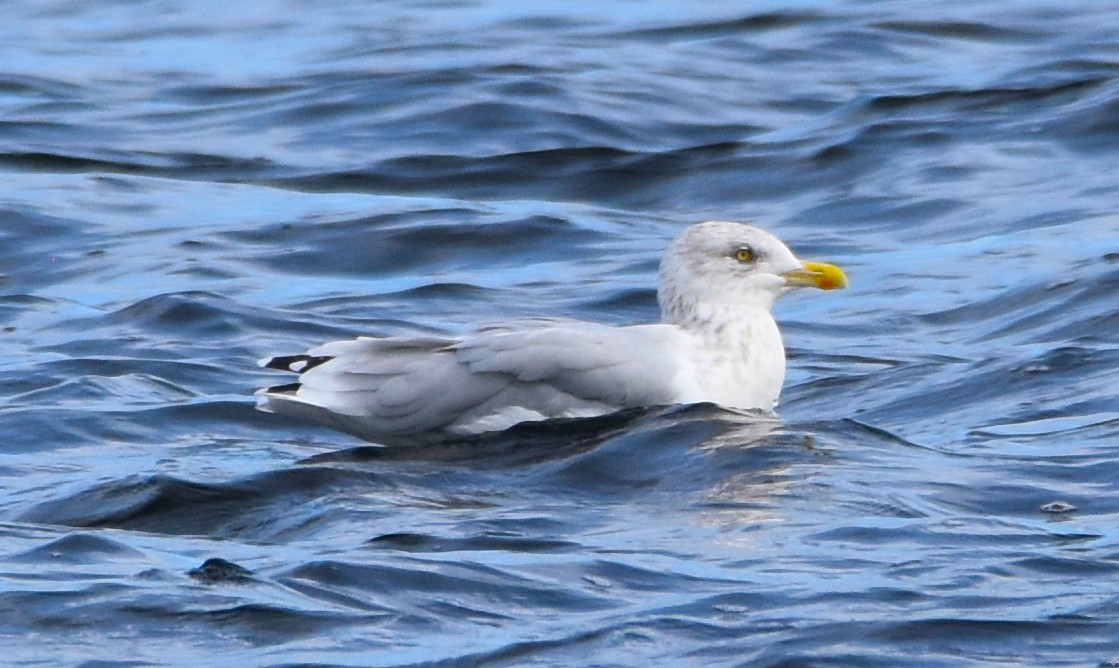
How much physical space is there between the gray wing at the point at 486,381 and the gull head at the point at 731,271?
1.36ft

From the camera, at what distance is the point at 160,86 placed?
17656 millimetres

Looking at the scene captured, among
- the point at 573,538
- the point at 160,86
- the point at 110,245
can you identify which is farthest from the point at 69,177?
the point at 573,538

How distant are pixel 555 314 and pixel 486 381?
3060mm

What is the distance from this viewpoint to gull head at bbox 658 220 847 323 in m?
8.48

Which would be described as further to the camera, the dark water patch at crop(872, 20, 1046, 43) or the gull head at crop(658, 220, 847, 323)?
the dark water patch at crop(872, 20, 1046, 43)

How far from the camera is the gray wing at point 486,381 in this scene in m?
7.87

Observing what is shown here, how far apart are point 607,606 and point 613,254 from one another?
6486 mm

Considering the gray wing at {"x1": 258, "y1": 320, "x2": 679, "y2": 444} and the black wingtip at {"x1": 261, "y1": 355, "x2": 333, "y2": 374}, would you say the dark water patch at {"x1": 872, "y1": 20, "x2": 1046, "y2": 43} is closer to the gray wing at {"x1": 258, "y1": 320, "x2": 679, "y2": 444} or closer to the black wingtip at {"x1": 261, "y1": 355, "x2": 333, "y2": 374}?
the gray wing at {"x1": 258, "y1": 320, "x2": 679, "y2": 444}

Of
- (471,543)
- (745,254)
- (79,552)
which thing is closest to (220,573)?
(79,552)

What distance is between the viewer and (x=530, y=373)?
786 centimetres

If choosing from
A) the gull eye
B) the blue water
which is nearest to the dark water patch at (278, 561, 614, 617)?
the blue water

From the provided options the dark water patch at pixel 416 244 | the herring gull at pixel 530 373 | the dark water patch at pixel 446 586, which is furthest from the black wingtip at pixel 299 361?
the dark water patch at pixel 416 244

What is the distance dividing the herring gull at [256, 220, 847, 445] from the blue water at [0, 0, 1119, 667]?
10cm

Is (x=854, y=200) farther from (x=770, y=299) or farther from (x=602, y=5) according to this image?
(x=602, y=5)
